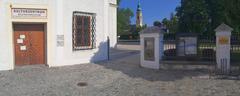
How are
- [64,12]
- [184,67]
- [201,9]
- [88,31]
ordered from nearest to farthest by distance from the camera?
[184,67], [64,12], [88,31], [201,9]

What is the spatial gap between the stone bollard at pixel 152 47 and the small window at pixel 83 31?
3.06 metres

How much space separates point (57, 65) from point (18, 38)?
2228 millimetres

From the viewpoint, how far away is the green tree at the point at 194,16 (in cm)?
4041

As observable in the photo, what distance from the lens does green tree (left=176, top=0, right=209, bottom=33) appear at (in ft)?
133

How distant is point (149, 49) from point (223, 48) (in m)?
3.51

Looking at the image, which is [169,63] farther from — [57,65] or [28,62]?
[28,62]

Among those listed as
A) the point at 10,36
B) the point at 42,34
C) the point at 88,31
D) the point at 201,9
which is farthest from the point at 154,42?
the point at 201,9

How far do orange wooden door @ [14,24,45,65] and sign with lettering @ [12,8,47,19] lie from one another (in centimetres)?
58

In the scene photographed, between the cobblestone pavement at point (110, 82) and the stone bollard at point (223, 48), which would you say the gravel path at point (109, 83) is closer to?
the cobblestone pavement at point (110, 82)

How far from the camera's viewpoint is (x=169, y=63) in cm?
1495

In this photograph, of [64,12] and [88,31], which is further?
[88,31]

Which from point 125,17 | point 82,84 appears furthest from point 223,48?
point 125,17

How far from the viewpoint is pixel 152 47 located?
1571cm

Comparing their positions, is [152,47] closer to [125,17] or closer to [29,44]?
[29,44]
